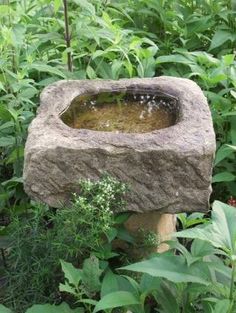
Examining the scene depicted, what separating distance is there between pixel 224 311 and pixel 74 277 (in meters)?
0.63

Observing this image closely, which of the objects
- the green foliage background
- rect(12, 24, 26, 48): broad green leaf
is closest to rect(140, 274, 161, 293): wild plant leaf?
the green foliage background

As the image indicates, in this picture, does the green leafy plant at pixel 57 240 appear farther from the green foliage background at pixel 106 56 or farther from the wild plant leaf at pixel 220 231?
the green foliage background at pixel 106 56

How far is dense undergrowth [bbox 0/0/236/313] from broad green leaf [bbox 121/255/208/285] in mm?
121

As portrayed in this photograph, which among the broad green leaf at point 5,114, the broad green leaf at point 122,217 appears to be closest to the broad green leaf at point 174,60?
the broad green leaf at point 5,114

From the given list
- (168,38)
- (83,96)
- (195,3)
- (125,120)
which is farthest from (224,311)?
(195,3)

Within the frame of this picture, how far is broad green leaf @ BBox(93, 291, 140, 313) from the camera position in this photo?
2.48 m

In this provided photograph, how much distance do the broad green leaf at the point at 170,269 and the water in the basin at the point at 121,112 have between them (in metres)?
0.73

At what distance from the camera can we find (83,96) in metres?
3.31

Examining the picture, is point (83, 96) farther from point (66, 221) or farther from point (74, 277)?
point (74, 277)

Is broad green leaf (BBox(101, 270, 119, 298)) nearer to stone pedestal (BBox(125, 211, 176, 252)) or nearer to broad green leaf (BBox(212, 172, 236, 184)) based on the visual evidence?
stone pedestal (BBox(125, 211, 176, 252))

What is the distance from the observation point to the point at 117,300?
2531 mm

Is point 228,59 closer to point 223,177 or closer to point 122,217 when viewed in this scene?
point 223,177

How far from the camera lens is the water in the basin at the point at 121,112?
313 cm

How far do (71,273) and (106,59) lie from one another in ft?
5.59
